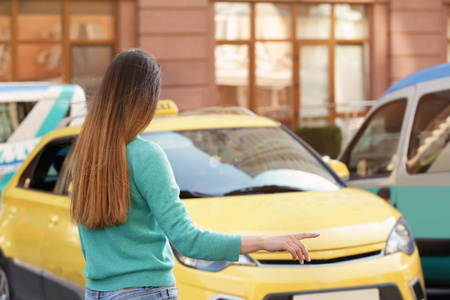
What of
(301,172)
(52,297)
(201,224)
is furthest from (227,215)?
(52,297)

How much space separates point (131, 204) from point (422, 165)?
12.0 ft

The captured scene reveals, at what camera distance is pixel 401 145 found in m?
5.96

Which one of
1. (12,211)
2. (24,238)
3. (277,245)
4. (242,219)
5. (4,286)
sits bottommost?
(4,286)

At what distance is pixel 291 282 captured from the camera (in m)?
3.98

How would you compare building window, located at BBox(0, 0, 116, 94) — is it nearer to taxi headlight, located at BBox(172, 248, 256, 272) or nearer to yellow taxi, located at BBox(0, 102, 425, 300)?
yellow taxi, located at BBox(0, 102, 425, 300)

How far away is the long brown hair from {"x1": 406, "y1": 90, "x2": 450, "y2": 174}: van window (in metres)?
3.54

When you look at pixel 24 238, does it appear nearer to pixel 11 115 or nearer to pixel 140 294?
pixel 140 294

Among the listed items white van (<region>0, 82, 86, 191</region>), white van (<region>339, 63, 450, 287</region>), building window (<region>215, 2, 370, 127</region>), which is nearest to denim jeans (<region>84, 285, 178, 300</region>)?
white van (<region>339, 63, 450, 287</region>)

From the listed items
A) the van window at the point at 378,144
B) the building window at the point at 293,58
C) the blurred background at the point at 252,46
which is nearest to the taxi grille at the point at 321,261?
the van window at the point at 378,144

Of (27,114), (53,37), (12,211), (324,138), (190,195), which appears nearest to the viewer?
(190,195)

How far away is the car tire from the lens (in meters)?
5.82

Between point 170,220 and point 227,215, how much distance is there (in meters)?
1.94

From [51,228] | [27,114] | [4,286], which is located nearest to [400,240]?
[51,228]

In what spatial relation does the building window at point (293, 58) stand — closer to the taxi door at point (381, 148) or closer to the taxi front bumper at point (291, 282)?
the taxi door at point (381, 148)
